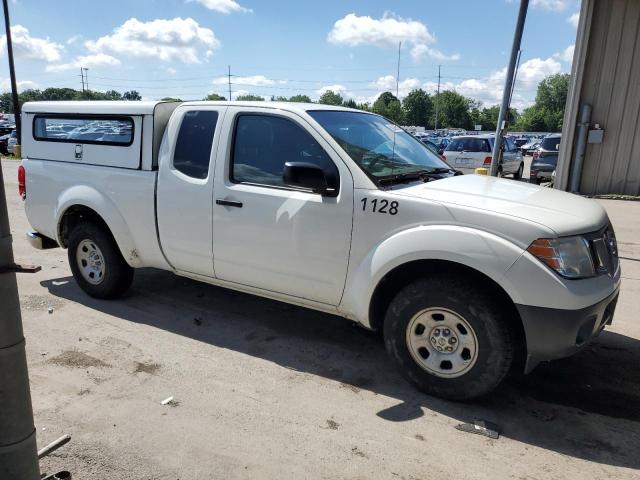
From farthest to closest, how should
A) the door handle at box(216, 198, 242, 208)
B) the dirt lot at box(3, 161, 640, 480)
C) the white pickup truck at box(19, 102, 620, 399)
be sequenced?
the door handle at box(216, 198, 242, 208) < the white pickup truck at box(19, 102, 620, 399) < the dirt lot at box(3, 161, 640, 480)

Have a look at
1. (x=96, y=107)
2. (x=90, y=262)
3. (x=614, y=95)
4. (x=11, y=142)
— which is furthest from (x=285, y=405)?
(x=11, y=142)

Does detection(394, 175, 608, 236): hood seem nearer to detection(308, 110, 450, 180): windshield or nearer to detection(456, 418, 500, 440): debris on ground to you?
detection(308, 110, 450, 180): windshield

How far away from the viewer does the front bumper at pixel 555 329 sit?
2.99 m

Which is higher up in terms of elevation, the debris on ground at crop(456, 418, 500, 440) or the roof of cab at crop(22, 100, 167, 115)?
the roof of cab at crop(22, 100, 167, 115)

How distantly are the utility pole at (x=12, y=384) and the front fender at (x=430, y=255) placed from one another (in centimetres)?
220

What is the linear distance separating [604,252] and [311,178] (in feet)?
6.50

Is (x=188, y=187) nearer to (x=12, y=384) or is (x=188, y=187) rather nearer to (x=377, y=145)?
(x=377, y=145)

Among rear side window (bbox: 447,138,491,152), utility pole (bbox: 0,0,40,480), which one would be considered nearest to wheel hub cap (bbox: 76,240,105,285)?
utility pole (bbox: 0,0,40,480)

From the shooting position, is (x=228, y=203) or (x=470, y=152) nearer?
(x=228, y=203)

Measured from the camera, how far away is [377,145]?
4094 millimetres

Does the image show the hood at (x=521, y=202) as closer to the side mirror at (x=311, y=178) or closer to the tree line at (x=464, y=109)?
the side mirror at (x=311, y=178)

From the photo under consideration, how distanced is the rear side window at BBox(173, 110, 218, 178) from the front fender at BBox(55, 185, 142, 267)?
85cm

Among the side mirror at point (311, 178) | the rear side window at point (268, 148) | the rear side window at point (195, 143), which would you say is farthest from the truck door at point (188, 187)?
the side mirror at point (311, 178)

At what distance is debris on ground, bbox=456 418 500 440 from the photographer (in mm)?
3107
